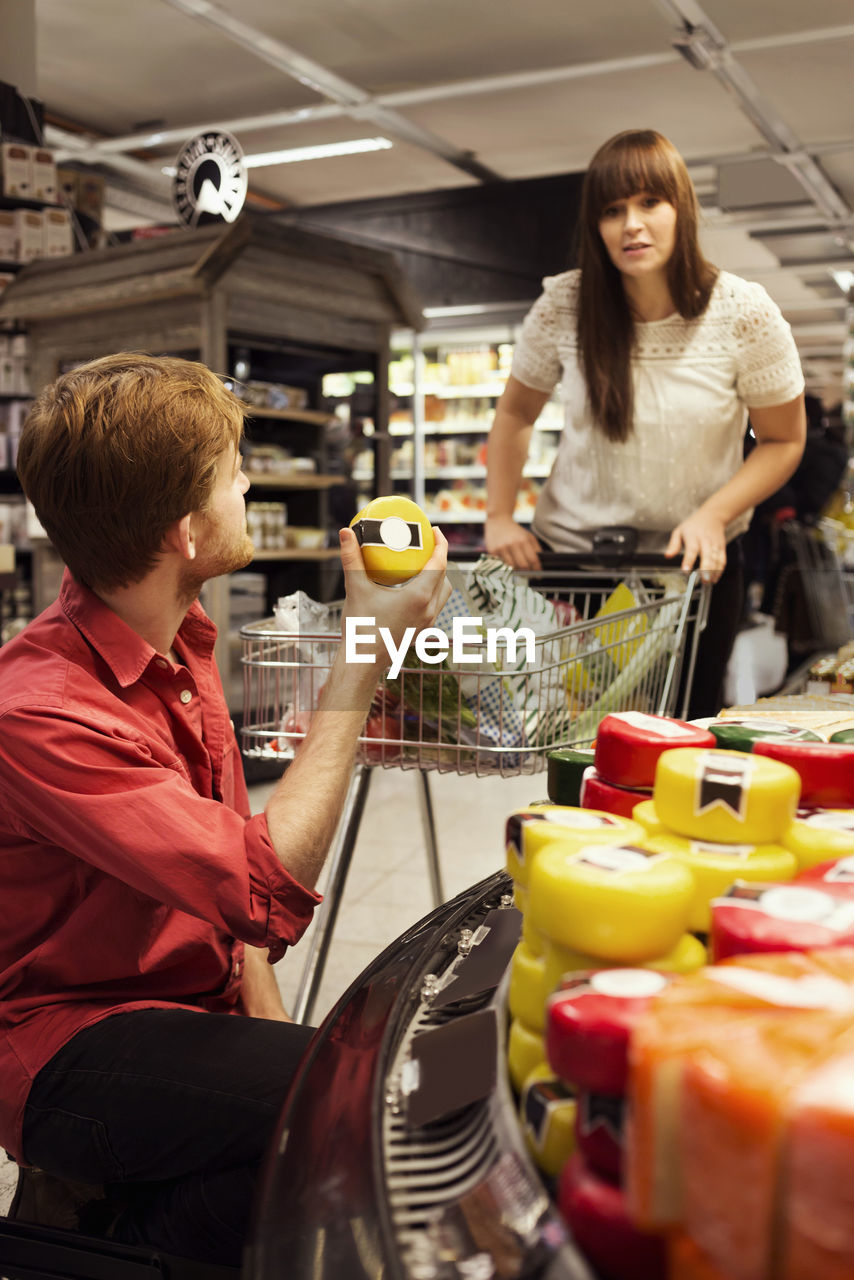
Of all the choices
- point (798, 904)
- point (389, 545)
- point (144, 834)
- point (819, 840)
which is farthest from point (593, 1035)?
point (389, 545)

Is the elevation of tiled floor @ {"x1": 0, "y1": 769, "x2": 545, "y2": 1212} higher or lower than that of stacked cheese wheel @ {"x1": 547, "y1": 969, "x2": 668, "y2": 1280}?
lower

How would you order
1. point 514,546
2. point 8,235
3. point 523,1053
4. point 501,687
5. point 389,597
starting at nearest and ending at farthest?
point 523,1053 < point 389,597 < point 501,687 < point 514,546 < point 8,235

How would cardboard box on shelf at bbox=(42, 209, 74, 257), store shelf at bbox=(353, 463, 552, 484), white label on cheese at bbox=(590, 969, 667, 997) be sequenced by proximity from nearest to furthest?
white label on cheese at bbox=(590, 969, 667, 997)
cardboard box on shelf at bbox=(42, 209, 74, 257)
store shelf at bbox=(353, 463, 552, 484)

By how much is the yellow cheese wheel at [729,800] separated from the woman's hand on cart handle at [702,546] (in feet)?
3.76

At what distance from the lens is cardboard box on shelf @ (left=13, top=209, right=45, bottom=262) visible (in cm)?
579

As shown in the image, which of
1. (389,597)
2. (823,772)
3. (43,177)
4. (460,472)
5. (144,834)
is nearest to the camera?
(823,772)

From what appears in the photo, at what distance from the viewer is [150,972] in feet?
3.89

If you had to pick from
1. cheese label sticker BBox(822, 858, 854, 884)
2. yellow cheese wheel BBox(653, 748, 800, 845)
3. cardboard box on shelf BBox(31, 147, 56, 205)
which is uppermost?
cardboard box on shelf BBox(31, 147, 56, 205)

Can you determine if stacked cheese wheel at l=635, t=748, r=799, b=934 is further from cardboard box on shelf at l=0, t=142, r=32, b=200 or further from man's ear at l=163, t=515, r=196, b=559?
cardboard box on shelf at l=0, t=142, r=32, b=200

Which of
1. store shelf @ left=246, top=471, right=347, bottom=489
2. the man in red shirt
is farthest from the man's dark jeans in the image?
store shelf @ left=246, top=471, right=347, bottom=489

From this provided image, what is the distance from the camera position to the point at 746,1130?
1.21 feet

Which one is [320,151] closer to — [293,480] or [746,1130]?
[293,480]

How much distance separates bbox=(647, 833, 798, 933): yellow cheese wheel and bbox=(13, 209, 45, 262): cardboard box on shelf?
5949mm

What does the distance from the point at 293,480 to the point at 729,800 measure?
488cm
